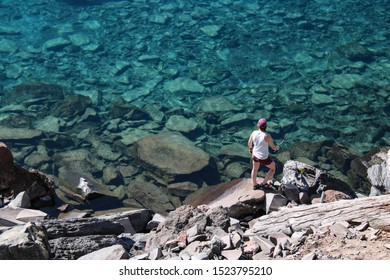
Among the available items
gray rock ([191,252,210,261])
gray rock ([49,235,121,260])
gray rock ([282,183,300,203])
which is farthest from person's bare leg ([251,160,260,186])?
gray rock ([191,252,210,261])

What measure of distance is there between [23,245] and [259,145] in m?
4.07

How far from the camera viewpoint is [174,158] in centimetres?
1304

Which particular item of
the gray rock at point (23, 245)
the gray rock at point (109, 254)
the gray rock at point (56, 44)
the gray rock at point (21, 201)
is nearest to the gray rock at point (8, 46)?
the gray rock at point (56, 44)

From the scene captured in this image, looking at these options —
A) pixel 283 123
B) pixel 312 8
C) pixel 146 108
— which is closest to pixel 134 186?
pixel 146 108

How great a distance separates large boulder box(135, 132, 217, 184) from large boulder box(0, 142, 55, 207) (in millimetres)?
3863

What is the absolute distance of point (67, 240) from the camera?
6.57 meters

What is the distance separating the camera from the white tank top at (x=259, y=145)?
26.2ft

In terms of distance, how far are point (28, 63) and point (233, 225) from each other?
48.5ft

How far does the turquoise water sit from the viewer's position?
15.5m

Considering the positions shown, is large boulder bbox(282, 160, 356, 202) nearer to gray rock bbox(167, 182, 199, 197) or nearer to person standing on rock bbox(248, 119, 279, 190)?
person standing on rock bbox(248, 119, 279, 190)

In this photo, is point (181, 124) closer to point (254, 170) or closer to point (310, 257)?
point (254, 170)

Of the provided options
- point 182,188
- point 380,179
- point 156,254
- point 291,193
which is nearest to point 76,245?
point 156,254

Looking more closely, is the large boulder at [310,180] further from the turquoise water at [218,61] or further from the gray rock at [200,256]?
the turquoise water at [218,61]

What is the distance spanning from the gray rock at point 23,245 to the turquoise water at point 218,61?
25.5 feet
